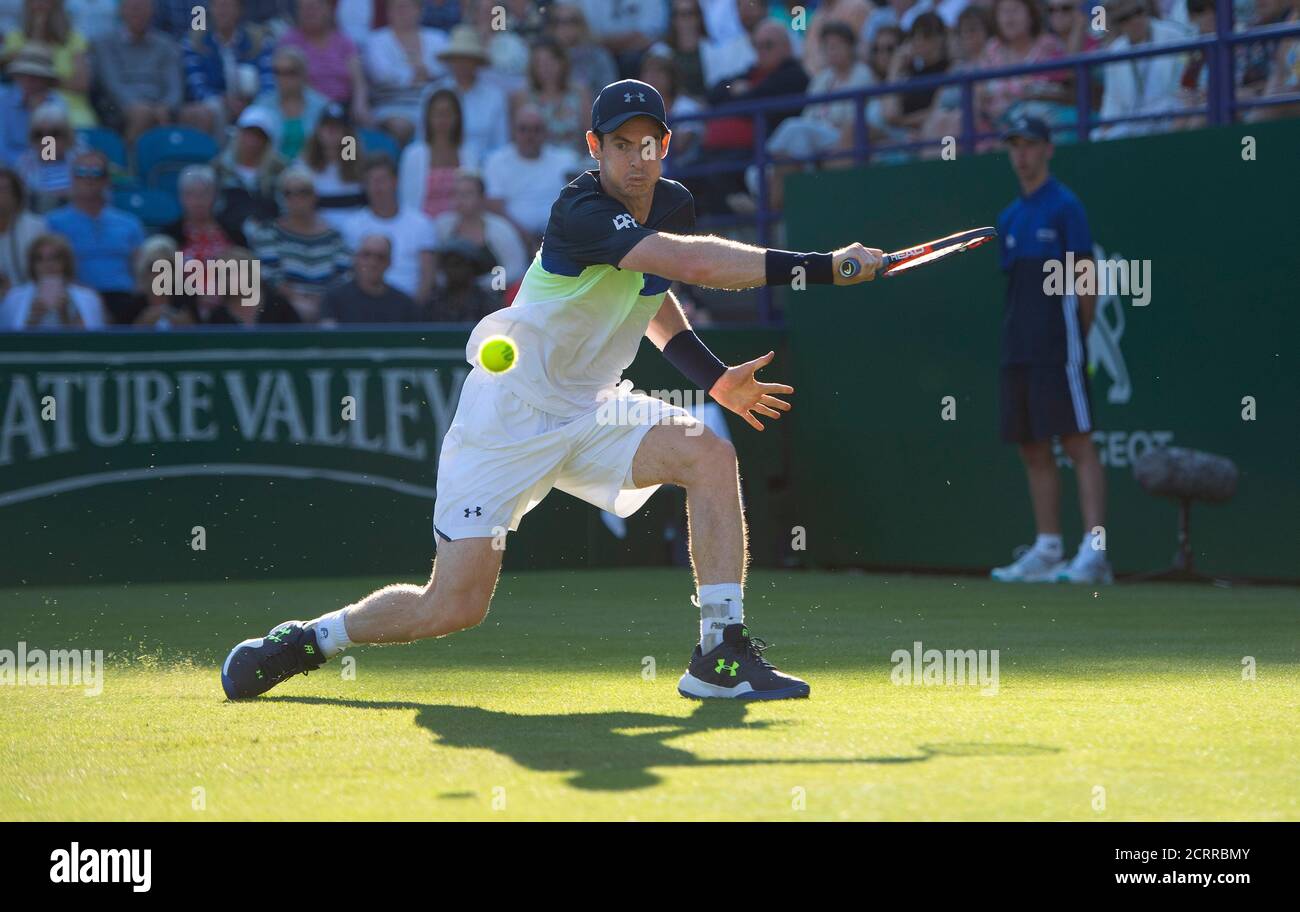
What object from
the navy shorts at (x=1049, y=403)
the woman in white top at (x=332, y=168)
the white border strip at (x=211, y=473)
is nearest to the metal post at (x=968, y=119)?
the navy shorts at (x=1049, y=403)

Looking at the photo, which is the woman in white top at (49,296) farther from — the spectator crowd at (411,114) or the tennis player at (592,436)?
the tennis player at (592,436)

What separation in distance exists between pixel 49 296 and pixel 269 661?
7.20 metres

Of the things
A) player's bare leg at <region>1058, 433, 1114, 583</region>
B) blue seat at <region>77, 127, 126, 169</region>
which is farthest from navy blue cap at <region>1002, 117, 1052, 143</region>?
blue seat at <region>77, 127, 126, 169</region>

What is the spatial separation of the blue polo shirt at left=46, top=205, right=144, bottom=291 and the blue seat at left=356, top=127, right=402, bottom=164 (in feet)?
8.03

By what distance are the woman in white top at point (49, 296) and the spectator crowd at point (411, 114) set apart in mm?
19

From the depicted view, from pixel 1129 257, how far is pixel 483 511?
652 cm

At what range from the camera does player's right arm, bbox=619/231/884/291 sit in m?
Answer: 5.73

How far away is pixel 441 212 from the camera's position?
48.8ft

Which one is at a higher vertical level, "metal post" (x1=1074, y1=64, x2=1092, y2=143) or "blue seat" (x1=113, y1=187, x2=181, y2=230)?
"metal post" (x1=1074, y1=64, x2=1092, y2=143)

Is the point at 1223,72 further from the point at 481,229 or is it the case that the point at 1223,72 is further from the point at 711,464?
the point at 711,464

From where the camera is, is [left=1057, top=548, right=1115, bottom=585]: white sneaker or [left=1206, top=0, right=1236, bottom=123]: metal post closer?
[left=1206, top=0, right=1236, bottom=123]: metal post

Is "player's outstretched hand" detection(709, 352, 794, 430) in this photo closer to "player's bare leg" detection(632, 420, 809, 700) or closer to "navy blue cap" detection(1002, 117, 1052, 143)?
"player's bare leg" detection(632, 420, 809, 700)

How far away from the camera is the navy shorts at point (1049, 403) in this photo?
11.3 m

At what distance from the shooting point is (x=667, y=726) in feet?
18.6
